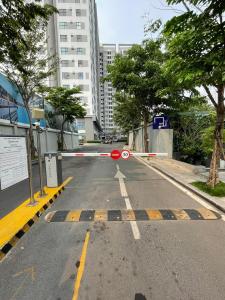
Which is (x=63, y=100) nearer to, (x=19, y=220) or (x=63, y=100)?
(x=63, y=100)

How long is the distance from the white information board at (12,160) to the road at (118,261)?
128 cm

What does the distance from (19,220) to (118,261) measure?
2919mm

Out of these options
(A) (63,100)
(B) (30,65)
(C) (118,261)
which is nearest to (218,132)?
(C) (118,261)

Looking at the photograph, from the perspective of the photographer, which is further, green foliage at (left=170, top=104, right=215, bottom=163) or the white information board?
green foliage at (left=170, top=104, right=215, bottom=163)

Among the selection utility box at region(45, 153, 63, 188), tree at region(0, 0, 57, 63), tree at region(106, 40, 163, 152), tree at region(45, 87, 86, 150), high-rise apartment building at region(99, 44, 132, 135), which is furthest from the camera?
high-rise apartment building at region(99, 44, 132, 135)

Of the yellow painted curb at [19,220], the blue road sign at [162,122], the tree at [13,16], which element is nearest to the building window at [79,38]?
the blue road sign at [162,122]

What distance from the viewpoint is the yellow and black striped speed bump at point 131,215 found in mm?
5781

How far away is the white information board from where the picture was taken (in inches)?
214

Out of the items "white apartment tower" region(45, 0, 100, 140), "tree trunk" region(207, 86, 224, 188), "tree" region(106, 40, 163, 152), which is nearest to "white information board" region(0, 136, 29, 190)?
"tree trunk" region(207, 86, 224, 188)

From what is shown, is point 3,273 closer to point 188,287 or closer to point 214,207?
point 188,287

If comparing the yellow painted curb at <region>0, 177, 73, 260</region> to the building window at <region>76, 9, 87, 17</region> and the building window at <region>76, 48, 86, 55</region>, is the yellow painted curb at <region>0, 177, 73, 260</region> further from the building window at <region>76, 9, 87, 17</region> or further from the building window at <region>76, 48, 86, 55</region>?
the building window at <region>76, 9, 87, 17</region>

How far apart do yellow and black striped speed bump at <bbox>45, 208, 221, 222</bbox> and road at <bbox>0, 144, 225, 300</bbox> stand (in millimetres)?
224

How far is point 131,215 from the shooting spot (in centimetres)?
601

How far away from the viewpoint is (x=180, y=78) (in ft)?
23.2
